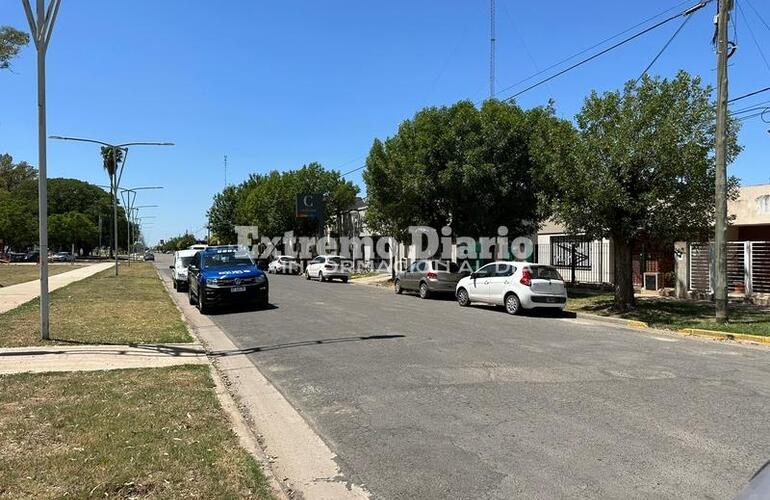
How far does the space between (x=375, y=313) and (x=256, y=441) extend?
10.6 meters

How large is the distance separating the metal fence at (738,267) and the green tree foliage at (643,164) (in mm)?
3089

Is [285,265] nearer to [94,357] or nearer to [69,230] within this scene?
[94,357]

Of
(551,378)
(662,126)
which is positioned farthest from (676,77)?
(551,378)

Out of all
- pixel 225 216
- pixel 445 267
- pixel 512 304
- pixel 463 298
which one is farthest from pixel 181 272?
pixel 225 216

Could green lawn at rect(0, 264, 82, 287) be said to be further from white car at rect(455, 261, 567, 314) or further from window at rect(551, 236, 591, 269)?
window at rect(551, 236, 591, 269)

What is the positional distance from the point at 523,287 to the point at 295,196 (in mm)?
36462

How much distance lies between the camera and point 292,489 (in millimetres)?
4336

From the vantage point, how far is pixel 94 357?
8891 millimetres

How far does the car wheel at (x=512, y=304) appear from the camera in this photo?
16.8 metres

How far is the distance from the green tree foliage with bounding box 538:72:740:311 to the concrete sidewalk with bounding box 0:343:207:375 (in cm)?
1097

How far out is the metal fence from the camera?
1862 centimetres

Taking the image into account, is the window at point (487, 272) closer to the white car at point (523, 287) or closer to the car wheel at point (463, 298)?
the white car at point (523, 287)

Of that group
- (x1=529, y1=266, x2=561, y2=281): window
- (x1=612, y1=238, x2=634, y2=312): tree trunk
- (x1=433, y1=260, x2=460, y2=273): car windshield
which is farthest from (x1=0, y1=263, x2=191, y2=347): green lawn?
(x1=612, y1=238, x2=634, y2=312): tree trunk

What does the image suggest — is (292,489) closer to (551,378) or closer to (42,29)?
(551,378)
